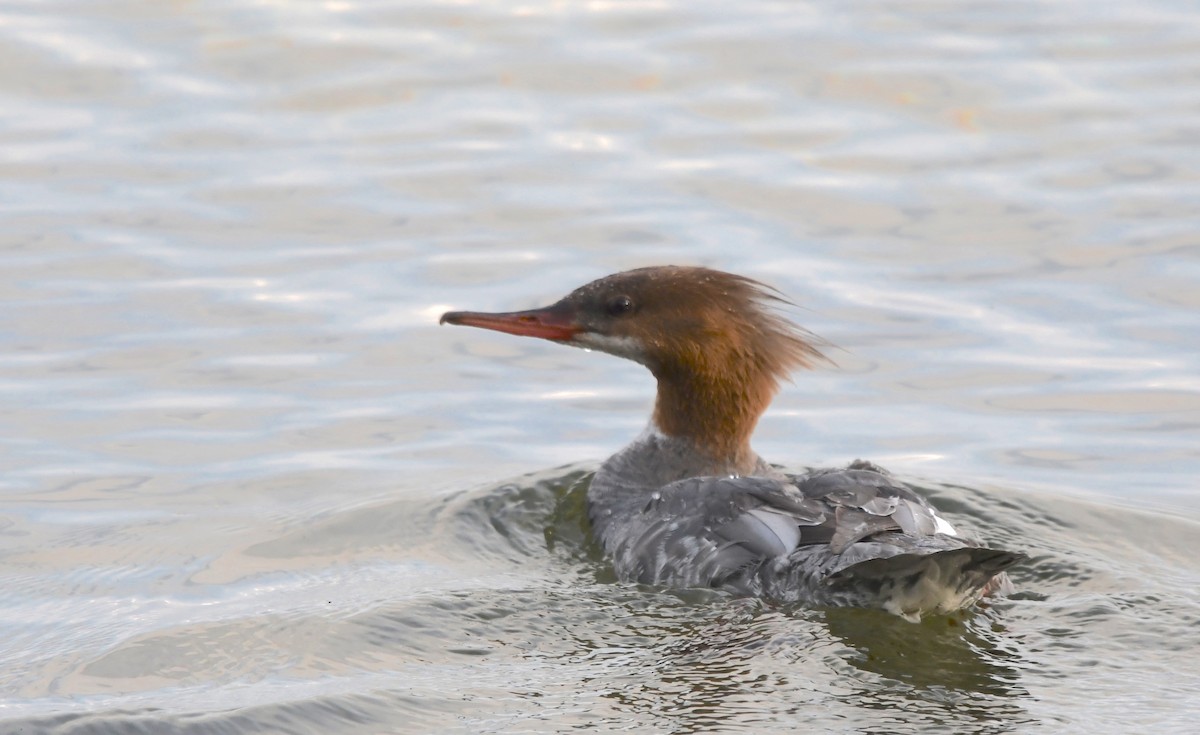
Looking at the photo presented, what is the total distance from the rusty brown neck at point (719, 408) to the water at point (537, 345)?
654 millimetres

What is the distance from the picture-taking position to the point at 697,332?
8305mm

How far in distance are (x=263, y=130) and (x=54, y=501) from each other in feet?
15.3

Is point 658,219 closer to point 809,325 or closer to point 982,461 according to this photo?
point 809,325

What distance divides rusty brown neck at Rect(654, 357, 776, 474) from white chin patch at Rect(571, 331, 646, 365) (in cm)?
18

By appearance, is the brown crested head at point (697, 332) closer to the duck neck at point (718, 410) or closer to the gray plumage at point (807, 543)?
the duck neck at point (718, 410)

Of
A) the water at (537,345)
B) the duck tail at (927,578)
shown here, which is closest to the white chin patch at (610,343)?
the water at (537,345)

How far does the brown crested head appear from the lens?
830 cm

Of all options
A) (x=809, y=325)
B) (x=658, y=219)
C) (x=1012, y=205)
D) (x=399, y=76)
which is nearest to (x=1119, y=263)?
(x=1012, y=205)

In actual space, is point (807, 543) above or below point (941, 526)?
below

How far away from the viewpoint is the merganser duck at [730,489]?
22.5 feet

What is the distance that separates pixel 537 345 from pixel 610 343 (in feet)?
7.48

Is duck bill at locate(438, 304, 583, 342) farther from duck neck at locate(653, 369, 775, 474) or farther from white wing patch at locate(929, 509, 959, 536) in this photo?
white wing patch at locate(929, 509, 959, 536)

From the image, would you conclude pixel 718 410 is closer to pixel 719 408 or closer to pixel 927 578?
pixel 719 408

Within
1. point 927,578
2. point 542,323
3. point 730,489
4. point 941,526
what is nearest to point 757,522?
point 730,489
